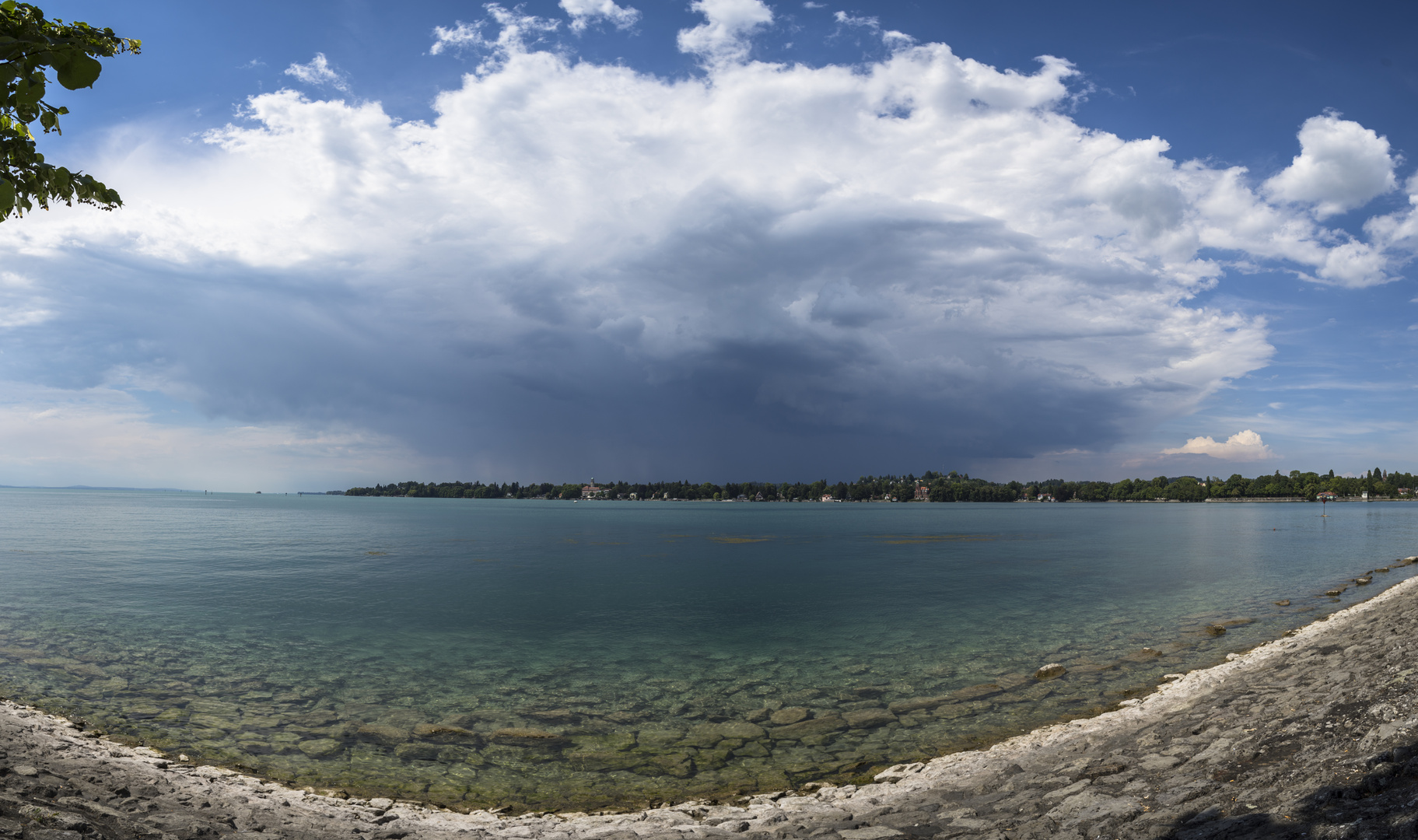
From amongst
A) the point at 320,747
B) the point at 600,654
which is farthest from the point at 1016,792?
the point at 600,654

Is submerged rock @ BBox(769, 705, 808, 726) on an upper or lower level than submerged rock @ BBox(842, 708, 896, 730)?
lower

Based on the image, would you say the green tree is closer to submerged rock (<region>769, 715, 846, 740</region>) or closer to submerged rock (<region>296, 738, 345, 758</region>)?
submerged rock (<region>296, 738, 345, 758</region>)

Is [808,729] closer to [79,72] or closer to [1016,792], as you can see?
[1016,792]

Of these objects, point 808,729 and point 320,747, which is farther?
point 808,729

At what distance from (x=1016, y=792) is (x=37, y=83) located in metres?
16.5

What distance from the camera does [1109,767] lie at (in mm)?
12445

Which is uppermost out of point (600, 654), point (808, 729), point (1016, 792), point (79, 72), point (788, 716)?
point (79, 72)

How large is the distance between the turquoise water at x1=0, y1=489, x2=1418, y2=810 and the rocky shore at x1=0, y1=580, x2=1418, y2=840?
1545 millimetres

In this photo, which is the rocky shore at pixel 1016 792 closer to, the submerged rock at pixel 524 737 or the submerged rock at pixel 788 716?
the submerged rock at pixel 524 737

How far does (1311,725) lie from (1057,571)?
53201 mm

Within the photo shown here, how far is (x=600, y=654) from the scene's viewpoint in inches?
1161

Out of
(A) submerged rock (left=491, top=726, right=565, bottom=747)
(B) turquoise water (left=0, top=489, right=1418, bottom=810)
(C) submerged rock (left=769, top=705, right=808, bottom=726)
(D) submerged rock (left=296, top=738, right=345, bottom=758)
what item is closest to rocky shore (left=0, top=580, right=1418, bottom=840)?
(B) turquoise water (left=0, top=489, right=1418, bottom=810)

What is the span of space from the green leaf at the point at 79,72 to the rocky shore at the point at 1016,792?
10153 millimetres

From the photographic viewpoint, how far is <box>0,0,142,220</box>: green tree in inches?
182
